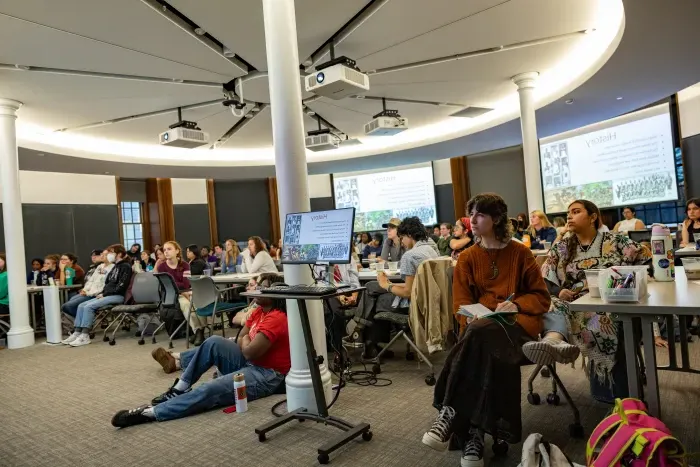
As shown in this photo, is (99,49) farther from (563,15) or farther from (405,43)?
(563,15)

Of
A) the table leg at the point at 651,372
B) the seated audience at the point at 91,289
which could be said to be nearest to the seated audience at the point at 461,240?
the table leg at the point at 651,372

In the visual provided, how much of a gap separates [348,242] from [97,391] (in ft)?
9.45

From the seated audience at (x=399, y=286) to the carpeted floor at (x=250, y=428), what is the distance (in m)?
0.33

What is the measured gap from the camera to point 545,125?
8.95 meters

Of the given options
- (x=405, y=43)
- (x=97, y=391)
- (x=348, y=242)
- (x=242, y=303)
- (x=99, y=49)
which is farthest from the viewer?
(x=242, y=303)

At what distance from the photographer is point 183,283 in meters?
6.57

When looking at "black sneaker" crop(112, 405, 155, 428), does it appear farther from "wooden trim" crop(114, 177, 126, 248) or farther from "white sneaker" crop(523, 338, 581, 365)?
"wooden trim" crop(114, 177, 126, 248)

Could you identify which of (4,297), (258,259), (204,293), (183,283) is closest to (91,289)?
(4,297)

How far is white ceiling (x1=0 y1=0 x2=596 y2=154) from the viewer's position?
4.59 metres

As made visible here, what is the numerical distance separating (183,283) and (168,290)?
0.41m

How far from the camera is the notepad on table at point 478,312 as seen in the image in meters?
2.33

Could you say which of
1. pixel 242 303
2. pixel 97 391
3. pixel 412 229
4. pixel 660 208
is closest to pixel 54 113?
pixel 242 303

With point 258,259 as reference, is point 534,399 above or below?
below

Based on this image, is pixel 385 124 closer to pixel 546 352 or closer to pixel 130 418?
pixel 130 418
